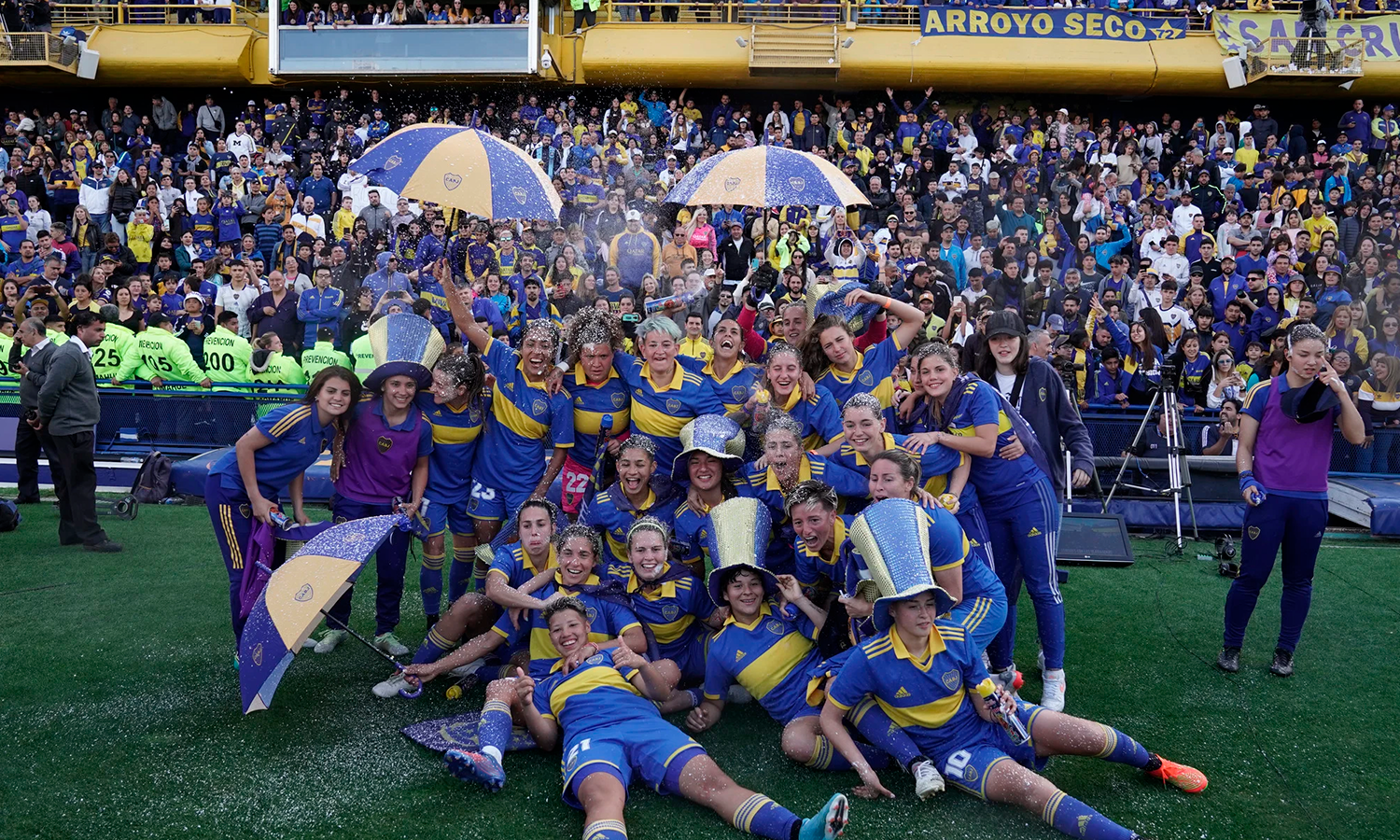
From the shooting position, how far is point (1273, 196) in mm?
15219

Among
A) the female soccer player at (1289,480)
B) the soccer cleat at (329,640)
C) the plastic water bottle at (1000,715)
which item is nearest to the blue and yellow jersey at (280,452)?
the soccer cleat at (329,640)

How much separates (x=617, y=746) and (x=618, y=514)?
1.41 meters

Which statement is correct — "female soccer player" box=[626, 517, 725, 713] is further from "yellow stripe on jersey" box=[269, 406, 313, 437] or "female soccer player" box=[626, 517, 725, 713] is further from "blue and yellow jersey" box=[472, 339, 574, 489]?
"yellow stripe on jersey" box=[269, 406, 313, 437]

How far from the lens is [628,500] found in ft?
17.5

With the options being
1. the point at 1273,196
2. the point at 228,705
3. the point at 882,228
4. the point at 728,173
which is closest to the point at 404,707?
the point at 228,705

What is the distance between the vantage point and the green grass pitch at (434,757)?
156 inches

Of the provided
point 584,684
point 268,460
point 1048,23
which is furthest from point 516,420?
point 1048,23

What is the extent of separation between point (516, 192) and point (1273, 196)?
1330cm

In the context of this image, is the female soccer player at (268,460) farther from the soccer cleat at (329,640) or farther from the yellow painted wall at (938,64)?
the yellow painted wall at (938,64)

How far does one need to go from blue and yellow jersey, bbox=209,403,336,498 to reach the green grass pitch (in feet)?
3.21

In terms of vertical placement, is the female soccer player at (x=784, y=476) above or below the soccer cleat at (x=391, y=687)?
above

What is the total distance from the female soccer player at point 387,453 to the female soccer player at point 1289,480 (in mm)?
4235

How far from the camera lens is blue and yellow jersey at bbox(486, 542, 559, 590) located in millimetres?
5055

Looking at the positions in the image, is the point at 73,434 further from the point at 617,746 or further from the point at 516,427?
the point at 617,746
